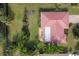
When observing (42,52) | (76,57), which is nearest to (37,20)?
(42,52)

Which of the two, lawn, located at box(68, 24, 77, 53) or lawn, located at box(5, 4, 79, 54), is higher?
lawn, located at box(5, 4, 79, 54)

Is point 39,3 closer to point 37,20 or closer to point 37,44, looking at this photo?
point 37,20

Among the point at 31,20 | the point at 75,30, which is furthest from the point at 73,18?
the point at 31,20

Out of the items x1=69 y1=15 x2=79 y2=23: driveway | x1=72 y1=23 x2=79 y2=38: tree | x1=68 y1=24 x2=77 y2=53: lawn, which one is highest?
x1=69 y1=15 x2=79 y2=23: driveway

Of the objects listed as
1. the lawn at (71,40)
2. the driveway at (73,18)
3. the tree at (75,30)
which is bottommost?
the lawn at (71,40)

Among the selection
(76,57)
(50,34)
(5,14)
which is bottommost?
(76,57)

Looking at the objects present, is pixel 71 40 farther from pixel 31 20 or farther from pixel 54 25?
pixel 31 20

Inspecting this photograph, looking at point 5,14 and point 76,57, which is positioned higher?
point 5,14

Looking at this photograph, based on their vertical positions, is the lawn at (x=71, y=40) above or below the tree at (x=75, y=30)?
below
